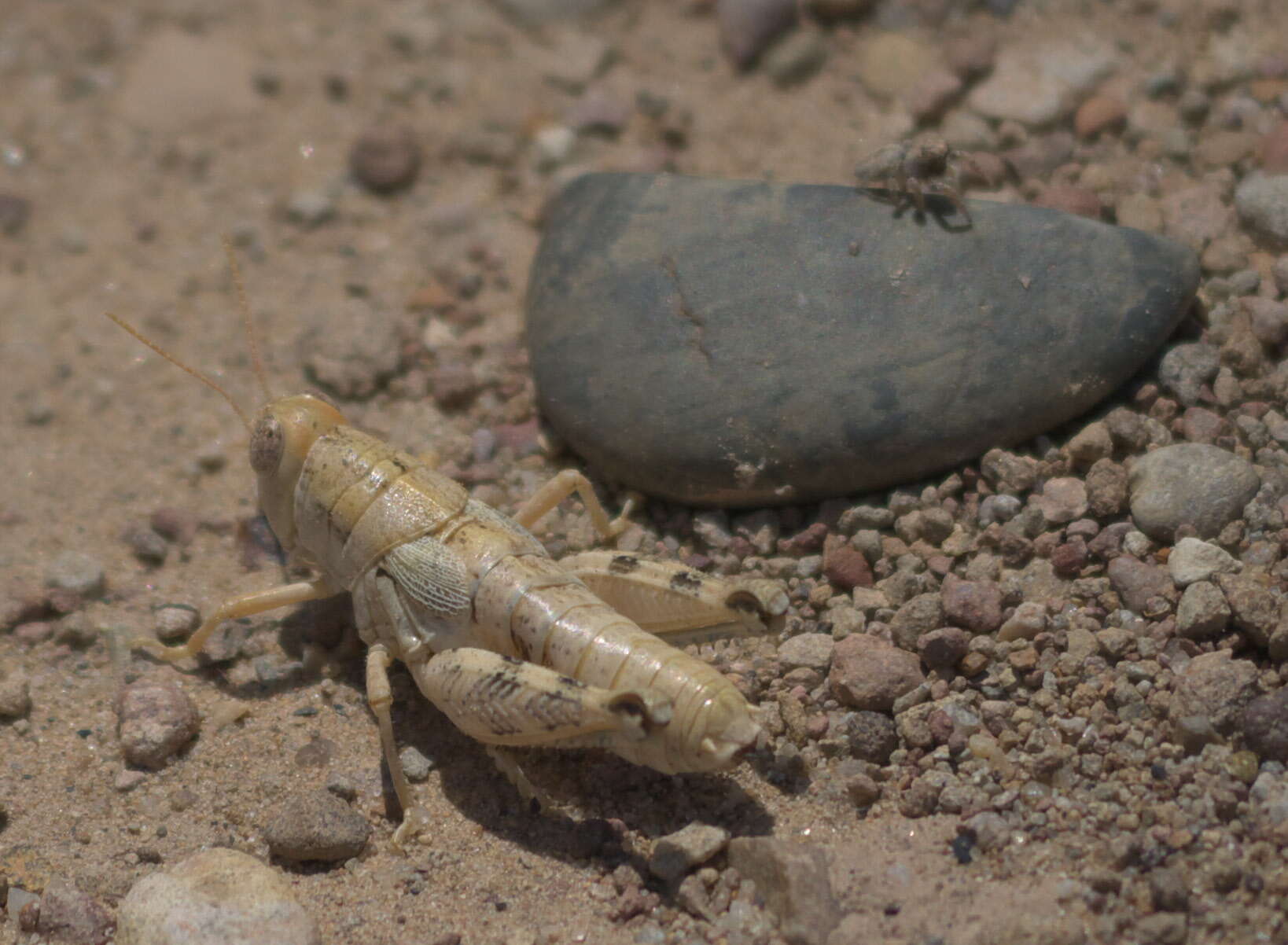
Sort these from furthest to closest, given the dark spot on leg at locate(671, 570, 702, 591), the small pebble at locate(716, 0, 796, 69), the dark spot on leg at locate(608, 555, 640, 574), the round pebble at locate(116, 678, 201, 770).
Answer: the small pebble at locate(716, 0, 796, 69)
the round pebble at locate(116, 678, 201, 770)
the dark spot on leg at locate(608, 555, 640, 574)
the dark spot on leg at locate(671, 570, 702, 591)

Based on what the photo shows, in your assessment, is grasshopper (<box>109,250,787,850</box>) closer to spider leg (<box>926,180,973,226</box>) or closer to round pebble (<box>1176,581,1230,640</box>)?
round pebble (<box>1176,581,1230,640</box>)

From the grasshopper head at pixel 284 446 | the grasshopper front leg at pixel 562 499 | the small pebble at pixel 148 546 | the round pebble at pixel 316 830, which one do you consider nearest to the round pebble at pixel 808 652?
the grasshopper front leg at pixel 562 499

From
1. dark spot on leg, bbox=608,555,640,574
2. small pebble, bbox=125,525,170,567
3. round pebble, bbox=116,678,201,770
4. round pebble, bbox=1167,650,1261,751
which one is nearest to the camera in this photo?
round pebble, bbox=1167,650,1261,751

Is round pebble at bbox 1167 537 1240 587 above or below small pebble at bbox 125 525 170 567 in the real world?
above

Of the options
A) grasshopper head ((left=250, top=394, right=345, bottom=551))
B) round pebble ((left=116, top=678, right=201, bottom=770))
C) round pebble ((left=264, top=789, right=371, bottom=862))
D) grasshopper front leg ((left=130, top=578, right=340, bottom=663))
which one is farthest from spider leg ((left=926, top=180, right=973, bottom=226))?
round pebble ((left=116, top=678, right=201, bottom=770))

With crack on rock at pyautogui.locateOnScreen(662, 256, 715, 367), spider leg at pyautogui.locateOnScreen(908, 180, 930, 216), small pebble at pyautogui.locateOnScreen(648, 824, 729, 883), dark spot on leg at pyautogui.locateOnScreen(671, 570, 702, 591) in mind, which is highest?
spider leg at pyautogui.locateOnScreen(908, 180, 930, 216)

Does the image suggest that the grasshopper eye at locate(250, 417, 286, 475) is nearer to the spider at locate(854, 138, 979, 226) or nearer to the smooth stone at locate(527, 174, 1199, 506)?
the smooth stone at locate(527, 174, 1199, 506)

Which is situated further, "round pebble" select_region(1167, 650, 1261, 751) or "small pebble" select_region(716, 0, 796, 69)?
"small pebble" select_region(716, 0, 796, 69)

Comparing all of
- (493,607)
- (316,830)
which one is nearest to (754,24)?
(493,607)
